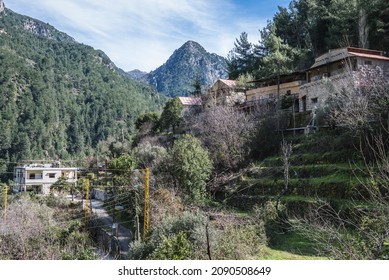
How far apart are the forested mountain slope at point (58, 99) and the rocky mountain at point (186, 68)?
435 inches

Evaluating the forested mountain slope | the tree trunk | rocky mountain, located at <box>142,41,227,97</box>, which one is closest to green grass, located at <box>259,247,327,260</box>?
the tree trunk

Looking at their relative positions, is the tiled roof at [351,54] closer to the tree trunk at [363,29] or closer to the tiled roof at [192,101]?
the tree trunk at [363,29]

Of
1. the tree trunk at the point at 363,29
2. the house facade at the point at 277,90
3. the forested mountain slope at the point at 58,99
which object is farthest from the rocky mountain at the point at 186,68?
the tree trunk at the point at 363,29

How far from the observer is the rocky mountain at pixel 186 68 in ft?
363

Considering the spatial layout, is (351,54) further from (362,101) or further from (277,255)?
(277,255)

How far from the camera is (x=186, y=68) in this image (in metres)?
124

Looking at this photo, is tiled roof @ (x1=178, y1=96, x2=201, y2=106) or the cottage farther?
tiled roof @ (x1=178, y1=96, x2=201, y2=106)

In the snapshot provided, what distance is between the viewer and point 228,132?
23.9 m

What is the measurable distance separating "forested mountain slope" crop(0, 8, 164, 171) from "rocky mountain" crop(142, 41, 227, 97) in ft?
36.3

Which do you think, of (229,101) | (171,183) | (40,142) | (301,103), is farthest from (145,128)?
(40,142)

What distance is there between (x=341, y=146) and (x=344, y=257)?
13.2 meters

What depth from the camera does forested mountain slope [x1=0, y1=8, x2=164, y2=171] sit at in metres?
81.4

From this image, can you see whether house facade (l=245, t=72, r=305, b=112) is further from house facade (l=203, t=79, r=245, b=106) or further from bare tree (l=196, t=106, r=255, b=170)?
bare tree (l=196, t=106, r=255, b=170)

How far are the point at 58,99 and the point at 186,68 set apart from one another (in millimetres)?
43448
